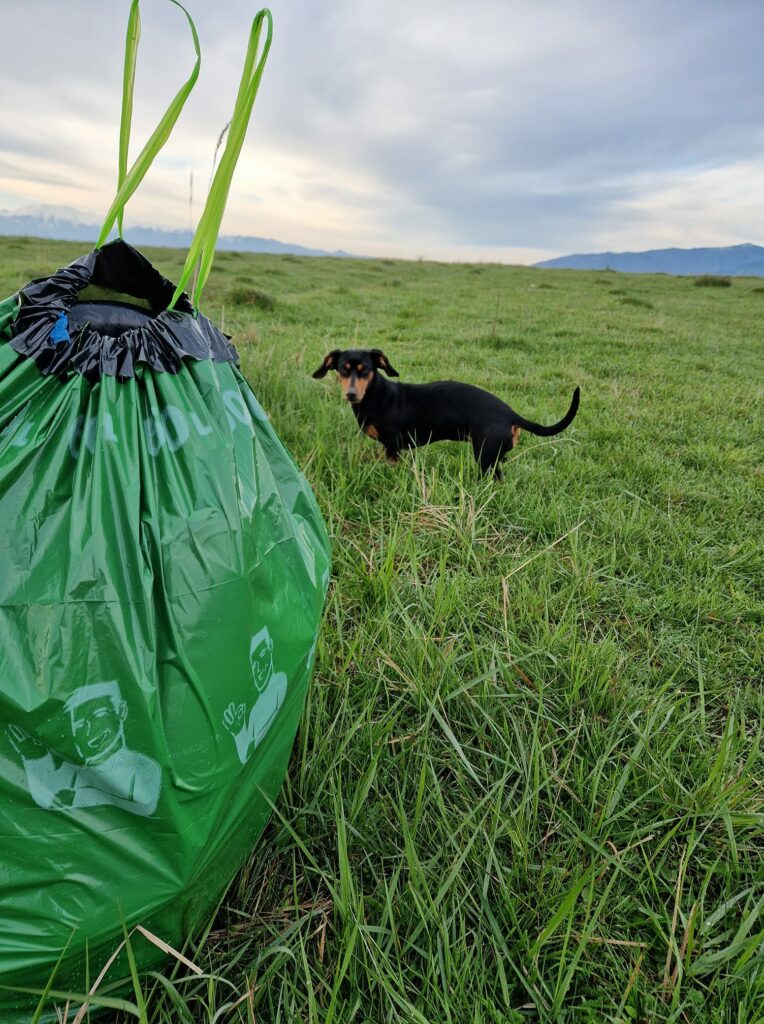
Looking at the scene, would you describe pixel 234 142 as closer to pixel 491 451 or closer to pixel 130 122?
pixel 130 122

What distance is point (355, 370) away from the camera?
338 cm

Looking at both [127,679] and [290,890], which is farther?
[290,890]

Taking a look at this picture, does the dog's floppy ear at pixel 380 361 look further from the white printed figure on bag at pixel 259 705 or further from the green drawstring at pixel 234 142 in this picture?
the white printed figure on bag at pixel 259 705

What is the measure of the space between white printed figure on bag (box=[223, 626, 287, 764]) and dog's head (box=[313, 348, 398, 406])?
8.13ft

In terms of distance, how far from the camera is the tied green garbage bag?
0.81 metres

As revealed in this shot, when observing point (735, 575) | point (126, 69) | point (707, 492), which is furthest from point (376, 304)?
point (126, 69)

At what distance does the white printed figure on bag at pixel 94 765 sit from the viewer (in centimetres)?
81

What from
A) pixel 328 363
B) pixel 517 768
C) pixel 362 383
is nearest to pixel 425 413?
pixel 362 383

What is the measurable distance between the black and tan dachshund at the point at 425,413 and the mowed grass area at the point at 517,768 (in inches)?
6.1

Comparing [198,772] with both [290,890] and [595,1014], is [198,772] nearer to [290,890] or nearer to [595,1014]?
[290,890]

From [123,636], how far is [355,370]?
2.75 metres

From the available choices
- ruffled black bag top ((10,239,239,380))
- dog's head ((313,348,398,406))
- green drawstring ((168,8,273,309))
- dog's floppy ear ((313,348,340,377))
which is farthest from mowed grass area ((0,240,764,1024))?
green drawstring ((168,8,273,309))

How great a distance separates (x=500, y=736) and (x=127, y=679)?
89cm

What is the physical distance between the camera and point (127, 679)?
0.85 meters
